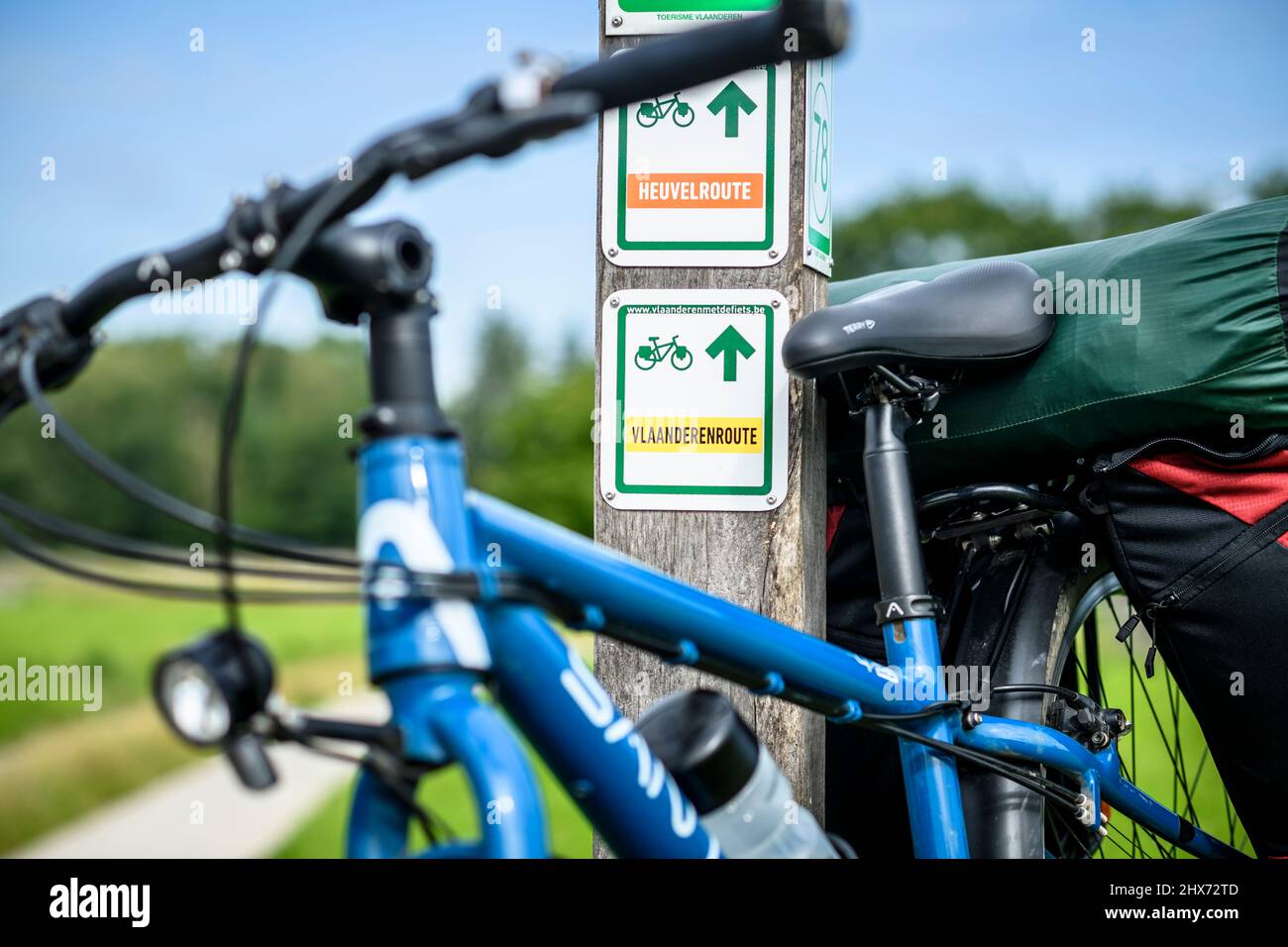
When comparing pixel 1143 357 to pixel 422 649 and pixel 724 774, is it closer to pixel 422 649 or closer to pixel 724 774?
pixel 724 774

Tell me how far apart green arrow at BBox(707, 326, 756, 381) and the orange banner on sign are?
25 centimetres

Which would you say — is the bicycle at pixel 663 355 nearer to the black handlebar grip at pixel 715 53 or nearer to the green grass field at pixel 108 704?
the black handlebar grip at pixel 715 53

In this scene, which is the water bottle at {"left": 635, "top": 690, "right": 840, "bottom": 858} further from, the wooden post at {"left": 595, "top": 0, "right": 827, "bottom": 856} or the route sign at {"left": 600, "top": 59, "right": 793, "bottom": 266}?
the route sign at {"left": 600, "top": 59, "right": 793, "bottom": 266}

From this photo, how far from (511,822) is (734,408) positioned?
1.28 metres

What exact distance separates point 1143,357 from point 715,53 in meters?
1.30

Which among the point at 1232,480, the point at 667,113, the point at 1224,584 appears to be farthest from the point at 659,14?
the point at 1224,584

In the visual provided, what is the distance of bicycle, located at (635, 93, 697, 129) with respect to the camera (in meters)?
2.40

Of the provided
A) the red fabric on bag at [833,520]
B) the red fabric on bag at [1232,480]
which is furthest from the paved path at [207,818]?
the red fabric on bag at [1232,480]

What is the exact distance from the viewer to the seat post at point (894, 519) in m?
2.20

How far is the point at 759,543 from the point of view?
2383 millimetres

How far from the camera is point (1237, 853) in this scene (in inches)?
97.7

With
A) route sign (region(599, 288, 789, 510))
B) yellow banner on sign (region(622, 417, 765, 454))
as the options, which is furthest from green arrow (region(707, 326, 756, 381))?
yellow banner on sign (region(622, 417, 765, 454))

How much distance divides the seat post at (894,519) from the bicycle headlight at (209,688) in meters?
1.26
